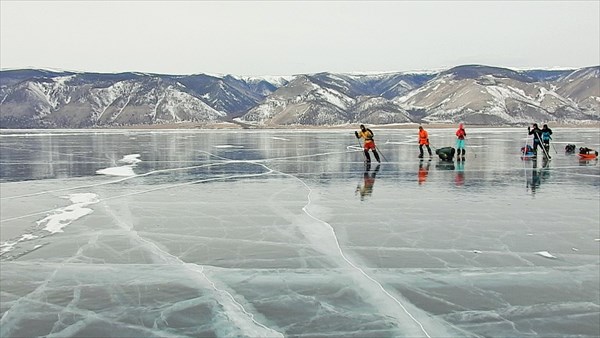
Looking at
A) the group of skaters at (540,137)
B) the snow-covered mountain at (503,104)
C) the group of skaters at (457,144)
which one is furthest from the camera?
the snow-covered mountain at (503,104)

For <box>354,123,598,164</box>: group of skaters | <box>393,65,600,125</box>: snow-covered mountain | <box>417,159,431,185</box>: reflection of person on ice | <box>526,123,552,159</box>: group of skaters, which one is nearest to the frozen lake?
<box>417,159,431,185</box>: reflection of person on ice

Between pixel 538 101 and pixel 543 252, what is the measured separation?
184m

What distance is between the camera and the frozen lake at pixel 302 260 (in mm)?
5250

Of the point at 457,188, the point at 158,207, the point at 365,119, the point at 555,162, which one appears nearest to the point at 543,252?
the point at 457,188

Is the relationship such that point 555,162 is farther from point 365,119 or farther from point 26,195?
point 365,119

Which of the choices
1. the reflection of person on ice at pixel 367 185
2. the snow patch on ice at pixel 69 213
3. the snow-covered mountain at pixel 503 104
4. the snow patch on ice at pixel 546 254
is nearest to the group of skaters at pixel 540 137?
the reflection of person on ice at pixel 367 185

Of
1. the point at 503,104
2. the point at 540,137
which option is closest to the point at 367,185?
the point at 540,137

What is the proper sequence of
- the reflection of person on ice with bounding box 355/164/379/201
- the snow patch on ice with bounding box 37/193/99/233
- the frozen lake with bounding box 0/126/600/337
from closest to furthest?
the frozen lake with bounding box 0/126/600/337, the snow patch on ice with bounding box 37/193/99/233, the reflection of person on ice with bounding box 355/164/379/201

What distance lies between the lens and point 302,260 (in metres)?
7.41

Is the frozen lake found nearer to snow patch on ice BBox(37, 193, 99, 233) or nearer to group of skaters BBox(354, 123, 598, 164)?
snow patch on ice BBox(37, 193, 99, 233)

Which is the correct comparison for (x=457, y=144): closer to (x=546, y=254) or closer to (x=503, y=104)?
(x=546, y=254)

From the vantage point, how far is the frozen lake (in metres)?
5.25

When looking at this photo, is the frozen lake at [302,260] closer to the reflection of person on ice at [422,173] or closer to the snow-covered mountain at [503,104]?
the reflection of person on ice at [422,173]

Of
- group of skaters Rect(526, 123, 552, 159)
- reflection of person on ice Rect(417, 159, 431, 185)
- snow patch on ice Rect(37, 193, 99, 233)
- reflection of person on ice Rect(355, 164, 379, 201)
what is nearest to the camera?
snow patch on ice Rect(37, 193, 99, 233)
